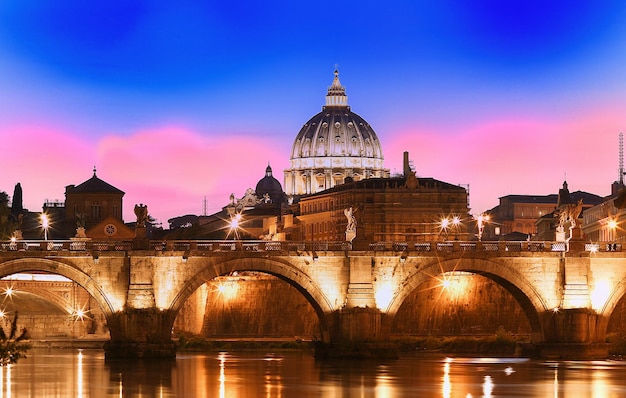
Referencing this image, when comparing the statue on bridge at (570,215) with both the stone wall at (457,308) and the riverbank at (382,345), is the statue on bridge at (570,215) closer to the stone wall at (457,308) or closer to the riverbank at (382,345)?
the riverbank at (382,345)

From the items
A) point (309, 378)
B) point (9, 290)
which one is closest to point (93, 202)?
point (9, 290)

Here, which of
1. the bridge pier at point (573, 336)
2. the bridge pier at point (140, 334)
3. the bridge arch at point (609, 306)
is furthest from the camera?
the bridge arch at point (609, 306)

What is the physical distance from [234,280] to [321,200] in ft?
215

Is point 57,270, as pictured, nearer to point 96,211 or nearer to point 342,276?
point 342,276

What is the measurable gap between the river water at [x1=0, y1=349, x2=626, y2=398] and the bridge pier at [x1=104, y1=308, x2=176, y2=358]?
1312 mm

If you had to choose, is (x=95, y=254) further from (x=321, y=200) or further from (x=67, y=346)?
(x=321, y=200)

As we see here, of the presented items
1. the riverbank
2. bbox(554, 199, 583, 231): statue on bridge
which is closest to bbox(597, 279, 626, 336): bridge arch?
the riverbank

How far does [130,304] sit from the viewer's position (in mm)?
95625

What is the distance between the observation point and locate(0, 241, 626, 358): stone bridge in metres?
95.8

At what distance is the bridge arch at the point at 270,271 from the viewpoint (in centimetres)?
9681

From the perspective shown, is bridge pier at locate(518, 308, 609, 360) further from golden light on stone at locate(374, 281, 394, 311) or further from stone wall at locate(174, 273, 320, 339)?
stone wall at locate(174, 273, 320, 339)

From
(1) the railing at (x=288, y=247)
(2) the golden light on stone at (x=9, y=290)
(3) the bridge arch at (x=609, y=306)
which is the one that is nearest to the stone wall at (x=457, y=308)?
(1) the railing at (x=288, y=247)

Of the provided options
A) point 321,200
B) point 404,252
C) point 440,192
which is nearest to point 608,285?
point 404,252

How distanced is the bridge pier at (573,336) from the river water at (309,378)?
76.3 inches
